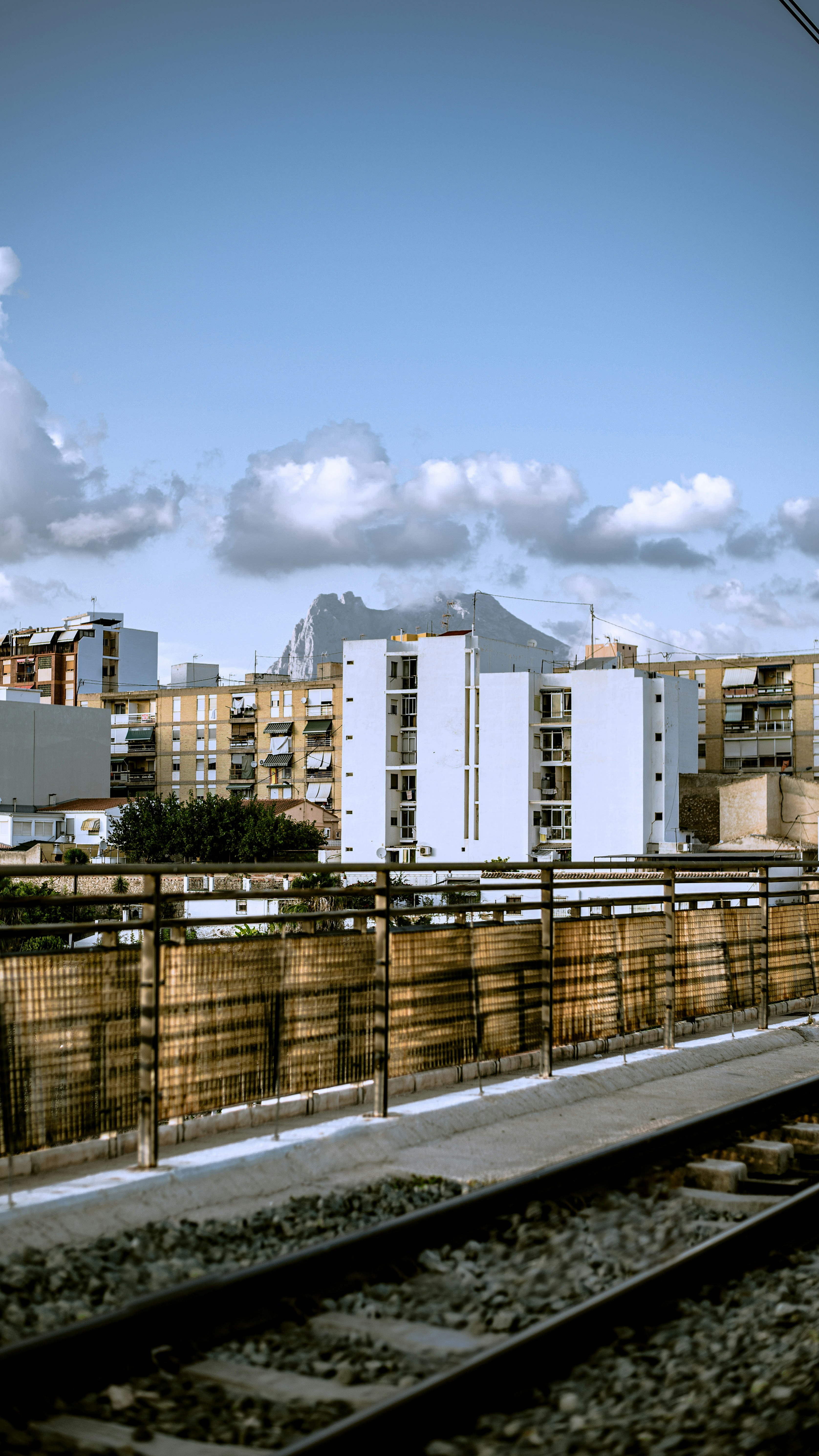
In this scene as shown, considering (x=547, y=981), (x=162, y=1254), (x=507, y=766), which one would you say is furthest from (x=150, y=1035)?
(x=507, y=766)

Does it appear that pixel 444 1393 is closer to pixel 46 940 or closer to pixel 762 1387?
pixel 762 1387

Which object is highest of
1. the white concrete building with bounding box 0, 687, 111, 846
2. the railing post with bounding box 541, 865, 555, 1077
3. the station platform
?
the white concrete building with bounding box 0, 687, 111, 846

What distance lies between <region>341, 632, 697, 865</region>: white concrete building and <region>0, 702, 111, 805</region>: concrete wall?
3167cm

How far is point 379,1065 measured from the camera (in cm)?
741

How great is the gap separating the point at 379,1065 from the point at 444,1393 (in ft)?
12.1

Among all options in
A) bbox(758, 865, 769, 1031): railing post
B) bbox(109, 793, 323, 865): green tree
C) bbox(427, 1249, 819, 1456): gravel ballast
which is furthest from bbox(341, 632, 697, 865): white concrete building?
bbox(427, 1249, 819, 1456): gravel ballast

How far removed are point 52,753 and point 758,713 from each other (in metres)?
58.8

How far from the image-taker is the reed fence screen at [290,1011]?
583cm

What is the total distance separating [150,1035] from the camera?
615 centimetres

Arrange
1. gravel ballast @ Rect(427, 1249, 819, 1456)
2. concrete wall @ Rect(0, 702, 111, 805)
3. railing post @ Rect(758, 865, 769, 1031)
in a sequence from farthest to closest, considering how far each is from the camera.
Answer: concrete wall @ Rect(0, 702, 111, 805) < railing post @ Rect(758, 865, 769, 1031) < gravel ballast @ Rect(427, 1249, 819, 1456)

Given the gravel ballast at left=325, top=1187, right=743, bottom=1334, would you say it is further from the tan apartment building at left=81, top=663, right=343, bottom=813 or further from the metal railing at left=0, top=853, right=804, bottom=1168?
the tan apartment building at left=81, top=663, right=343, bottom=813

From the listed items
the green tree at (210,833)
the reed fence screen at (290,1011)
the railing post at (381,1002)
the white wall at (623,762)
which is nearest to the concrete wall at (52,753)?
the green tree at (210,833)

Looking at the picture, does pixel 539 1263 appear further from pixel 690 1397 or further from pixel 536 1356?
pixel 690 1397

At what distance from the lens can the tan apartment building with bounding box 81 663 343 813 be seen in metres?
112
